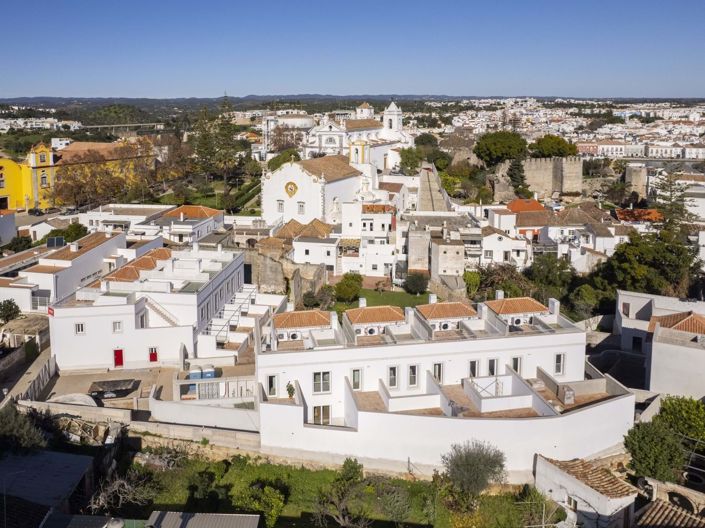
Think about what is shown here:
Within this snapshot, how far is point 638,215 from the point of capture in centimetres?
3394

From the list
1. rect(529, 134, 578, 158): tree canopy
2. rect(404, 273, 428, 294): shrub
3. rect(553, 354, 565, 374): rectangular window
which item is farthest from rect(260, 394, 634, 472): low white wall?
Answer: rect(529, 134, 578, 158): tree canopy

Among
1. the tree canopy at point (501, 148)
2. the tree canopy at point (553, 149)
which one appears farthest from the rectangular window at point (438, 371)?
the tree canopy at point (553, 149)

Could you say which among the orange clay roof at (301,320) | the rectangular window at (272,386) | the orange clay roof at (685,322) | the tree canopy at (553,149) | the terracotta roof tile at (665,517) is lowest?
the terracotta roof tile at (665,517)

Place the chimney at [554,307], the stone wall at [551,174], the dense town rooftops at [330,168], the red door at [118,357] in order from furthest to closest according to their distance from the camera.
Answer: the stone wall at [551,174]
the dense town rooftops at [330,168]
the red door at [118,357]
the chimney at [554,307]

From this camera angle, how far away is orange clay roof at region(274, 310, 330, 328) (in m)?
16.5

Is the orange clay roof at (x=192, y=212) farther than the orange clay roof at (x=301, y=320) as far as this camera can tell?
Yes

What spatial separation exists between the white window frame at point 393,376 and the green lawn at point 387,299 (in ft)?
25.6

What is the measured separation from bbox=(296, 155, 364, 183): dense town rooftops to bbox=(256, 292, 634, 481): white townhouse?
15.3 m

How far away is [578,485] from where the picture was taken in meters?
12.5

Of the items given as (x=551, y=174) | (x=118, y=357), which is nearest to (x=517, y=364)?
(x=118, y=357)

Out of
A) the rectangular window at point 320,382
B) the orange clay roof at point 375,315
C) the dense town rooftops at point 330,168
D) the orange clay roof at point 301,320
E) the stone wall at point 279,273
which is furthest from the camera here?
the dense town rooftops at point 330,168

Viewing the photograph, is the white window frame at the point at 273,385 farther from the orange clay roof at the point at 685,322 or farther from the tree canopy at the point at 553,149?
the tree canopy at the point at 553,149

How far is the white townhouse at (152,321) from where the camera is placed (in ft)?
58.2

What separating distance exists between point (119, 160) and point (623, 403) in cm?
3288
